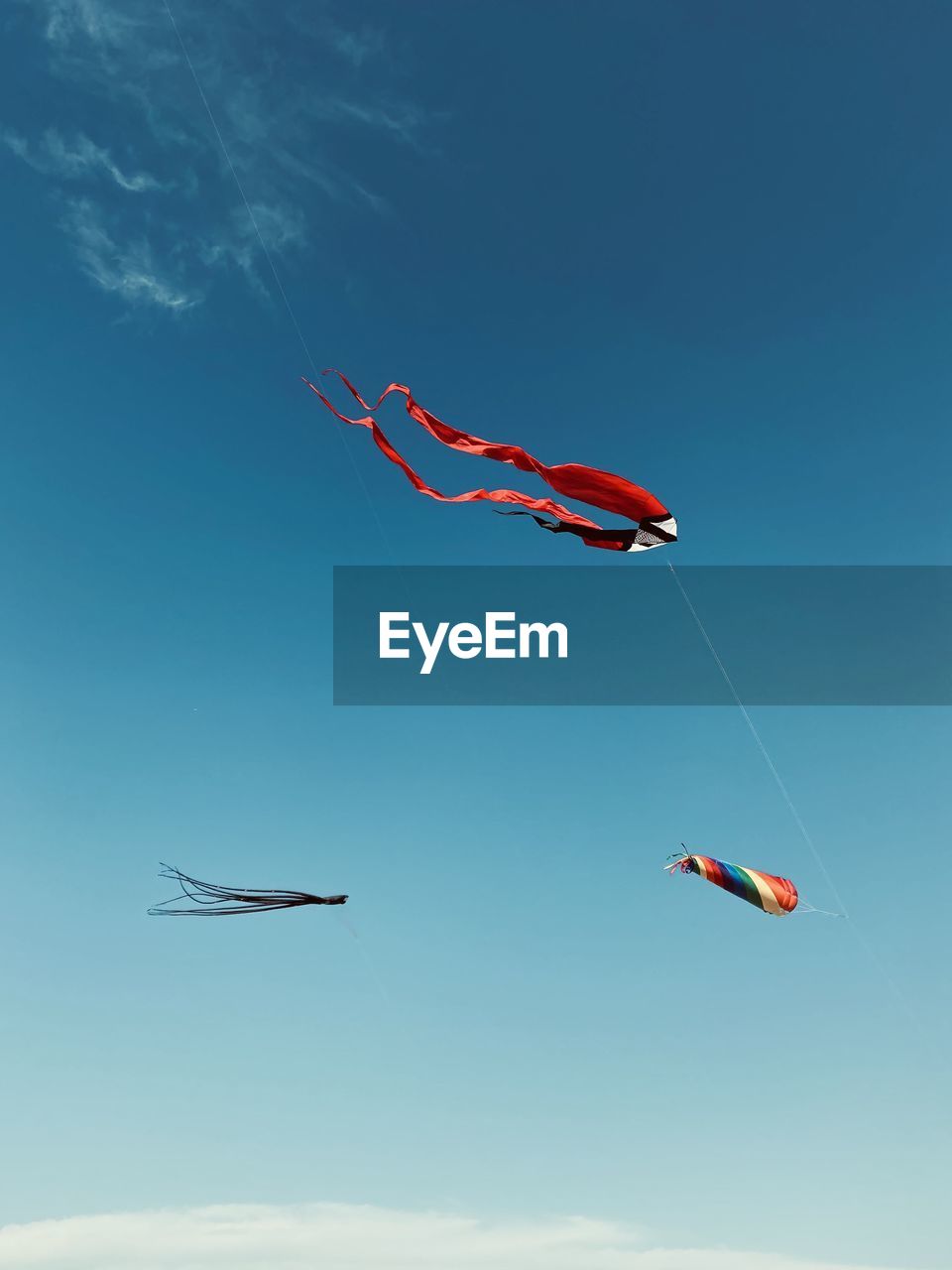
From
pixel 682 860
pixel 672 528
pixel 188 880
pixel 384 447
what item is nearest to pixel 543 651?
pixel 672 528

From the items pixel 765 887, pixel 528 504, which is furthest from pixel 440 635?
pixel 765 887

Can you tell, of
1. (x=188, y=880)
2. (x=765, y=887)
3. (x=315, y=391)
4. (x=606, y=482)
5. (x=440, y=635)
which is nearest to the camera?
(x=188, y=880)

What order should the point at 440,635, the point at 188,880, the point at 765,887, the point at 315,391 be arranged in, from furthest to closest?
the point at 765,887 < the point at 440,635 < the point at 315,391 < the point at 188,880

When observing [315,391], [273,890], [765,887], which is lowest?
[273,890]

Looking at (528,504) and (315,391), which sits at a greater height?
(315,391)

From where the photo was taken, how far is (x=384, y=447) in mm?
26328

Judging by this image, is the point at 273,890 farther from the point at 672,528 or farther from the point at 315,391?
the point at 672,528

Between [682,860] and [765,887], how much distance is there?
140 inches

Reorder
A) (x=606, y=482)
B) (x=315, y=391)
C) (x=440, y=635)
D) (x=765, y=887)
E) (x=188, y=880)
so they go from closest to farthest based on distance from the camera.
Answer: (x=188, y=880) → (x=315, y=391) → (x=606, y=482) → (x=440, y=635) → (x=765, y=887)

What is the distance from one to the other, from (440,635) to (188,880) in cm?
1440

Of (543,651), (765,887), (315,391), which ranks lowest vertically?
(765,887)

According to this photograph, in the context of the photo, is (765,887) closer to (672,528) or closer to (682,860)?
(682,860)

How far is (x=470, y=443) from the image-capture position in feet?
88.0

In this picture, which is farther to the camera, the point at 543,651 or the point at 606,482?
the point at 543,651
